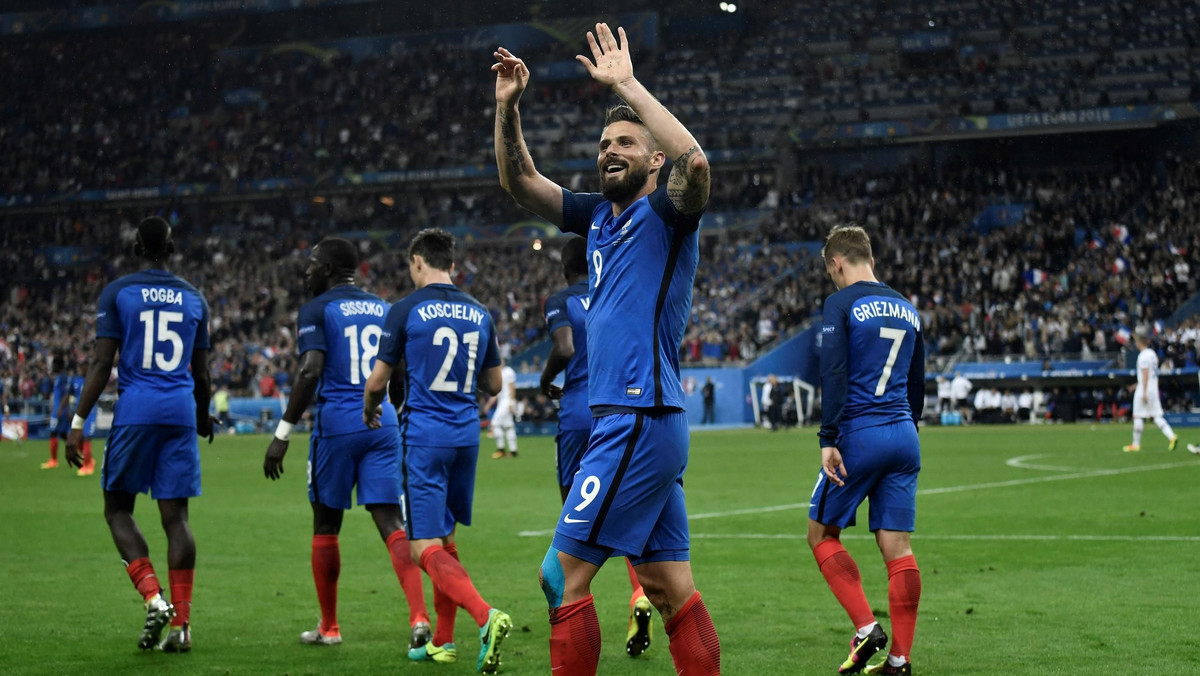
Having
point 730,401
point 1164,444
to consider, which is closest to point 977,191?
point 730,401

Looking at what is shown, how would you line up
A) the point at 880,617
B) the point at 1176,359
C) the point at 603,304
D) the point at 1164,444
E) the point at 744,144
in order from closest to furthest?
the point at 603,304
the point at 880,617
the point at 1164,444
the point at 1176,359
the point at 744,144

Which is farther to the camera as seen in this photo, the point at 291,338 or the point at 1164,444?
the point at 291,338

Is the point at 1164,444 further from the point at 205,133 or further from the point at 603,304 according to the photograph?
the point at 205,133

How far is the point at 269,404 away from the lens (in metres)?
46.1

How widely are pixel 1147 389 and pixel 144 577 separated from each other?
67.1ft

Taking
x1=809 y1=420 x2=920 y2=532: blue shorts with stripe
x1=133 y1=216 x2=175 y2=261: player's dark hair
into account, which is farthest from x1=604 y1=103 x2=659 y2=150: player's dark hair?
x1=133 y1=216 x2=175 y2=261: player's dark hair

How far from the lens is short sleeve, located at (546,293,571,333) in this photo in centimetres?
855

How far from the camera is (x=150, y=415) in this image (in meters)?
7.95

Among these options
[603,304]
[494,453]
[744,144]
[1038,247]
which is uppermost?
[744,144]

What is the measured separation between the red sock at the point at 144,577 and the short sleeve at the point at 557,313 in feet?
9.39

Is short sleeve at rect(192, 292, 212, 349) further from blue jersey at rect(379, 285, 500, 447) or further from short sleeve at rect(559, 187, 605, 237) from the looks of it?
short sleeve at rect(559, 187, 605, 237)

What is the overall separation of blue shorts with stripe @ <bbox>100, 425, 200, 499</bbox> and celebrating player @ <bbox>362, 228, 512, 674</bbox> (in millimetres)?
1246

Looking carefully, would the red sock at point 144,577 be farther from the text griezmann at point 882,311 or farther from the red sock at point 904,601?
the text griezmann at point 882,311

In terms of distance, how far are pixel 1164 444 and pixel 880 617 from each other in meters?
20.7
